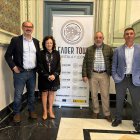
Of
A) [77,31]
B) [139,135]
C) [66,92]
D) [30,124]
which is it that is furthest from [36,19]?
[139,135]

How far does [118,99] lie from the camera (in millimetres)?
3213

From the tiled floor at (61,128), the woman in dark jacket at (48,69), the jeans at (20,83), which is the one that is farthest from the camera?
the woman in dark jacket at (48,69)

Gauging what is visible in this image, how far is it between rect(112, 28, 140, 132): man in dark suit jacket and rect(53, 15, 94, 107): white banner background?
3.15ft

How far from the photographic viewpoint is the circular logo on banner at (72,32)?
393 centimetres

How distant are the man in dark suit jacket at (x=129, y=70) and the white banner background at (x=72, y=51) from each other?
96cm

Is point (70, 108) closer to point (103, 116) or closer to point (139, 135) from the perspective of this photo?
point (103, 116)

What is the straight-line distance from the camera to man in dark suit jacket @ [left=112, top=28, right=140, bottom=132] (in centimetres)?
301

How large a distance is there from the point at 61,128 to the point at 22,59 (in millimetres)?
1186

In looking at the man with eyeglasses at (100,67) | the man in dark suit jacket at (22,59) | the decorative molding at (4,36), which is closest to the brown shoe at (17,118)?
the man in dark suit jacket at (22,59)

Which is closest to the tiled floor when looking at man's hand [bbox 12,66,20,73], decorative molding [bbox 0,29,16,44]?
man's hand [bbox 12,66,20,73]

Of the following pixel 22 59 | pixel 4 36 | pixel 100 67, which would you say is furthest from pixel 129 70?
pixel 4 36

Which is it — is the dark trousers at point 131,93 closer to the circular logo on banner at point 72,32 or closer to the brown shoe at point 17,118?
the circular logo on banner at point 72,32

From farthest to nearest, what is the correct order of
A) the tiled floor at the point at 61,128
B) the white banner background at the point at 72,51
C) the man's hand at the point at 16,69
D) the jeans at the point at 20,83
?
1. the white banner background at the point at 72,51
2. the jeans at the point at 20,83
3. the man's hand at the point at 16,69
4. the tiled floor at the point at 61,128

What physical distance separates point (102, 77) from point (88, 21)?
1145mm
